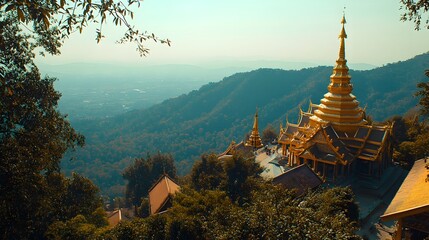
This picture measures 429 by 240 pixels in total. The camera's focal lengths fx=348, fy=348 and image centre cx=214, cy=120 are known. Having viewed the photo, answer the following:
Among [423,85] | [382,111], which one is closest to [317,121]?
[423,85]

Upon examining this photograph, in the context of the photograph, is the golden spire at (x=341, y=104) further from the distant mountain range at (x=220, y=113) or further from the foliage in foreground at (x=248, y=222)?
the distant mountain range at (x=220, y=113)

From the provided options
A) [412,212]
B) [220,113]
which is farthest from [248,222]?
[220,113]

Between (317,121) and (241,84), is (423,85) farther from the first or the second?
(241,84)

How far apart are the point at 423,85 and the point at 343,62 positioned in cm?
1612

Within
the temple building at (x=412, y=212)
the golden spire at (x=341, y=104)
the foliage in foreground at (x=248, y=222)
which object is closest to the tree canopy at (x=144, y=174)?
→ the golden spire at (x=341, y=104)

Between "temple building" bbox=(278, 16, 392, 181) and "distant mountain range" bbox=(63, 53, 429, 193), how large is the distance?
53553 mm

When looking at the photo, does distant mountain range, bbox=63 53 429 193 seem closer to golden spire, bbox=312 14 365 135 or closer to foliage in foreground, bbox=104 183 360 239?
golden spire, bbox=312 14 365 135

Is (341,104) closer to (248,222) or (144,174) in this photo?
(248,222)

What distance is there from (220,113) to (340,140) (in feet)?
296

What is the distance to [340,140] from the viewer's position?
72.2 ft

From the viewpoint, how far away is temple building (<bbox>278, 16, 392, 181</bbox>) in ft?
69.1

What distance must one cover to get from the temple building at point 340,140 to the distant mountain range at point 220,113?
176ft

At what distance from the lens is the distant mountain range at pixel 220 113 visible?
285 ft

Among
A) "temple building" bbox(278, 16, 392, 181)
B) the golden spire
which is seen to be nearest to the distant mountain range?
"temple building" bbox(278, 16, 392, 181)
